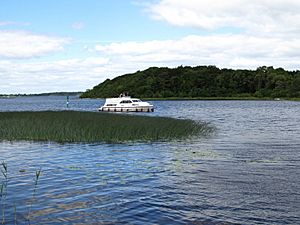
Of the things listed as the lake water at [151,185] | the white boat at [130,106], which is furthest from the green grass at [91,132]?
the white boat at [130,106]

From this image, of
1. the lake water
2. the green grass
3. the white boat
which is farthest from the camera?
the white boat

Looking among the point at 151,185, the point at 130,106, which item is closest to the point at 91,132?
the point at 151,185

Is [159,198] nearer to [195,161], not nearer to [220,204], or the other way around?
[220,204]

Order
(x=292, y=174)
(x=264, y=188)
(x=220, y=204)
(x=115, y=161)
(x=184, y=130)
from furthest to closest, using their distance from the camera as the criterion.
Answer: (x=184, y=130) → (x=115, y=161) → (x=292, y=174) → (x=264, y=188) → (x=220, y=204)

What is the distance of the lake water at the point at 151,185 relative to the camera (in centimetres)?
1194

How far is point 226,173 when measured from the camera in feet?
59.4

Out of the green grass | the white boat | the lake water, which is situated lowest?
the lake water

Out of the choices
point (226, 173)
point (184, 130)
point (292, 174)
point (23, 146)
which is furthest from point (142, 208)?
point (184, 130)

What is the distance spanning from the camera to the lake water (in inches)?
470

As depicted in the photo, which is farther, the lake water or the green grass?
the green grass

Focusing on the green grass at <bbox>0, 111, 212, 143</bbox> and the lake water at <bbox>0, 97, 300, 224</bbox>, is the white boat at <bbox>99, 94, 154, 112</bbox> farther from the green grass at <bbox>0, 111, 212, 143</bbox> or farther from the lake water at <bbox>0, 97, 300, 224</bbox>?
the lake water at <bbox>0, 97, 300, 224</bbox>

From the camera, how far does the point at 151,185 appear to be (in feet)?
51.8

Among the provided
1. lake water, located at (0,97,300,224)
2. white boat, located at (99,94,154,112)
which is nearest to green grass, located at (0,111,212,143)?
lake water, located at (0,97,300,224)

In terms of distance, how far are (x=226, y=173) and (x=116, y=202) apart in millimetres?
6470
